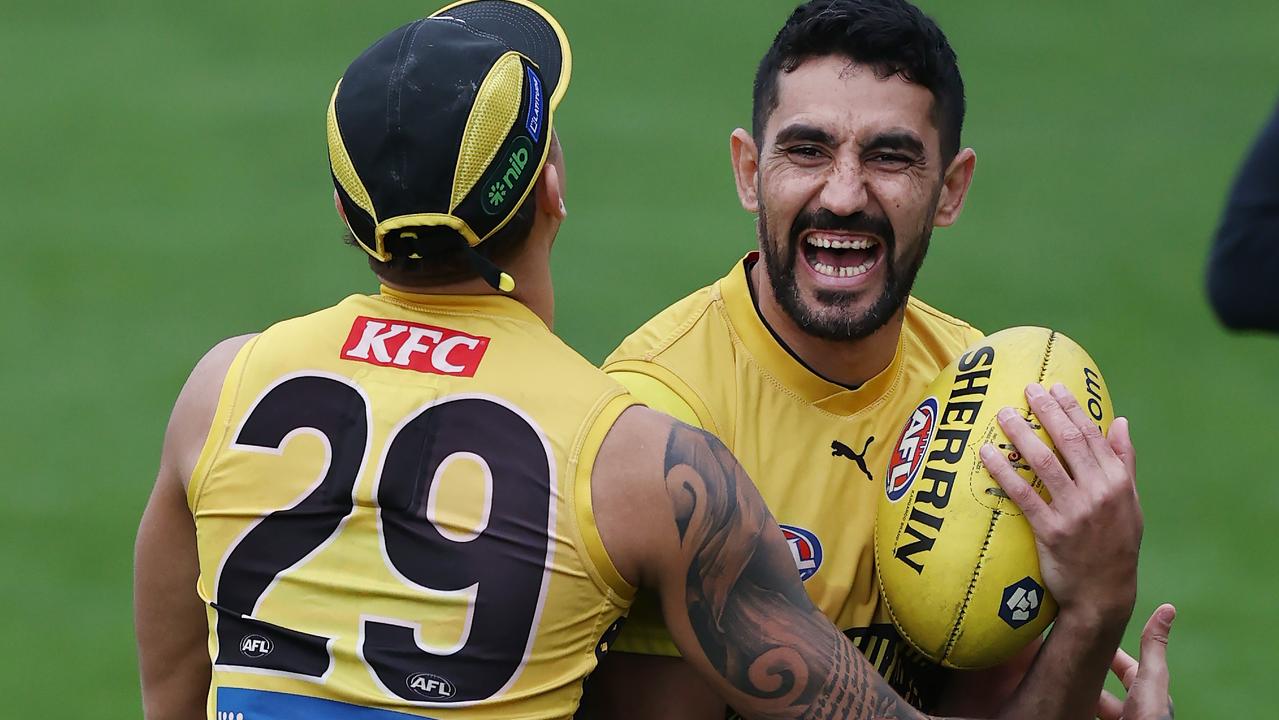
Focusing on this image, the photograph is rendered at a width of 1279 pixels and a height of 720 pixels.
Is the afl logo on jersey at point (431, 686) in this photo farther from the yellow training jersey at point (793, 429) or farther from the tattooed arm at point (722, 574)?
the yellow training jersey at point (793, 429)

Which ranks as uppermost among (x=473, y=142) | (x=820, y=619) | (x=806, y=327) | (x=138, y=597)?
(x=473, y=142)

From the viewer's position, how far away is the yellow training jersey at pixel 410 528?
125 inches

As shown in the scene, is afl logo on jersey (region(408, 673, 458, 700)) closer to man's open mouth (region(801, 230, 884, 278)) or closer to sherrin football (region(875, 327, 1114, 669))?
sherrin football (region(875, 327, 1114, 669))

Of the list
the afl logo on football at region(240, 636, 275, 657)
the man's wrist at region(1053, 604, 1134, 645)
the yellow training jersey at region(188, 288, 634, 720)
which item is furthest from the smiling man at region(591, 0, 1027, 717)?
the afl logo on football at region(240, 636, 275, 657)

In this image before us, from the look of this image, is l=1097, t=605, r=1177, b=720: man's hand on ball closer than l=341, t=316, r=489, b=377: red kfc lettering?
No

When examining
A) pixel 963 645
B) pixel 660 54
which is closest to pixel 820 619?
pixel 963 645

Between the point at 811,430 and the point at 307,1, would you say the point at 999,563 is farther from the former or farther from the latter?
the point at 307,1

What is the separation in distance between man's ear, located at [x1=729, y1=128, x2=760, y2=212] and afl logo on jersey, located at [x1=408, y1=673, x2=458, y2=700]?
149 centimetres

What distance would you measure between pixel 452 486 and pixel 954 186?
166cm

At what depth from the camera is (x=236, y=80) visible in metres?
11.3

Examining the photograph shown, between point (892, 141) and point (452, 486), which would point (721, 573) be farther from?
point (892, 141)

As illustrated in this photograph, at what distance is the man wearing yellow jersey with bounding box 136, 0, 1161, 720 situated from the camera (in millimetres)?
3184

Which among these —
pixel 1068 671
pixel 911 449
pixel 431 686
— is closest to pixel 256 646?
pixel 431 686

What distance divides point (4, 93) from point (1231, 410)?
7692 mm
